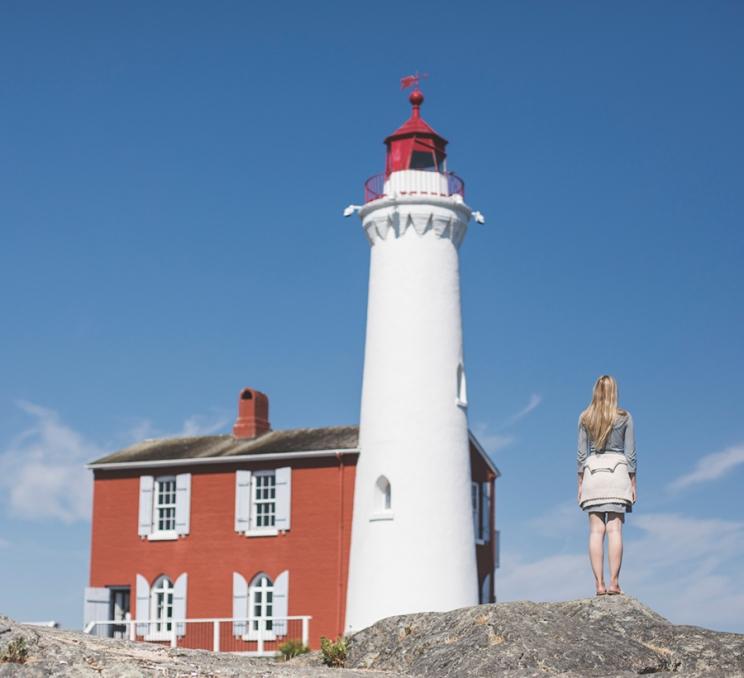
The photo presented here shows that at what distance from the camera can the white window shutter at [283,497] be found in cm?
3116

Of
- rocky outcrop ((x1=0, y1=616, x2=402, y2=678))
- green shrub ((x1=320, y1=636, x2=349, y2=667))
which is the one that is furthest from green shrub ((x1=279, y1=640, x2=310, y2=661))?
rocky outcrop ((x1=0, y1=616, x2=402, y2=678))

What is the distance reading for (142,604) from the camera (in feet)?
106

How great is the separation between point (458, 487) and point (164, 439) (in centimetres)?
979

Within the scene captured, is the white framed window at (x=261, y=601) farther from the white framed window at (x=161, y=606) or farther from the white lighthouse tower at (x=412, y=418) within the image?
the white lighthouse tower at (x=412, y=418)

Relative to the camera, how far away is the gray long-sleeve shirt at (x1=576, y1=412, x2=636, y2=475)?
1141 cm

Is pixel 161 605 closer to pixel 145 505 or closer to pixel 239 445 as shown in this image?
pixel 145 505

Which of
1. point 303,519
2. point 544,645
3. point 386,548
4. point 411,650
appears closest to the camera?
point 544,645

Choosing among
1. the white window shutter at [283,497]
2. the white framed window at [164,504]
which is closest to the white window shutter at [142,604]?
the white framed window at [164,504]

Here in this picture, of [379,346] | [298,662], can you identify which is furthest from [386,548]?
[298,662]

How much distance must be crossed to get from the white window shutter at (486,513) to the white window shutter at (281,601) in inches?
216

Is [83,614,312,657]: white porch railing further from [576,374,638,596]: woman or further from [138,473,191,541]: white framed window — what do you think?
[576,374,638,596]: woman

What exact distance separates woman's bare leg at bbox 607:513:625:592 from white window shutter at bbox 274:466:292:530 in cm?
2014

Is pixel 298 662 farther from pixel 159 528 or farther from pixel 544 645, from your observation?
pixel 159 528

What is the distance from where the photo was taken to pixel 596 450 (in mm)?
11492
